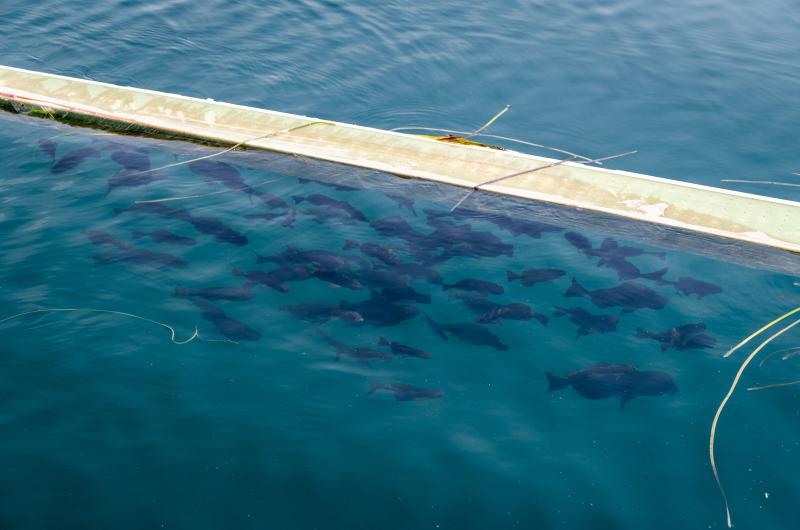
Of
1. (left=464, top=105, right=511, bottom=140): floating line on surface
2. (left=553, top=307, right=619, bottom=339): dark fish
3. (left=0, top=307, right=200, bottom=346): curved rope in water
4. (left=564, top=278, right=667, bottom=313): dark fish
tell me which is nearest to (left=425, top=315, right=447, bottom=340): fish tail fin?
(left=553, top=307, right=619, bottom=339): dark fish

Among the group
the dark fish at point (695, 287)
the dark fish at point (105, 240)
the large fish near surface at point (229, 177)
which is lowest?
the dark fish at point (105, 240)

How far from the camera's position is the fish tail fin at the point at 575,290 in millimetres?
6262

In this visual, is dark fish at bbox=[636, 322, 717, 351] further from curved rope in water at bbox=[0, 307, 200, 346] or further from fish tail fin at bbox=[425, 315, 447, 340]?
curved rope in water at bbox=[0, 307, 200, 346]

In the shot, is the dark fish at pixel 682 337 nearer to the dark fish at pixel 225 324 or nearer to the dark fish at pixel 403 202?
the dark fish at pixel 403 202

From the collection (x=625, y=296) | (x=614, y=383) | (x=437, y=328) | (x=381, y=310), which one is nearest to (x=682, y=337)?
(x=625, y=296)

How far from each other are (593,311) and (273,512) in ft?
9.61

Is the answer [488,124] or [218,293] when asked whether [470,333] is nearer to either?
[218,293]

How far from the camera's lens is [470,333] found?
5809 mm

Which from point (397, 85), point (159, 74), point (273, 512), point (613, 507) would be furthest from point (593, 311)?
point (159, 74)

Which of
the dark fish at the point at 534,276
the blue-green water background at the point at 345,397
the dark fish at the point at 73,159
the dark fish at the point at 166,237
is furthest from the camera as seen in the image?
the dark fish at the point at 73,159

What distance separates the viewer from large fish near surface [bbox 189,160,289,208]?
721cm

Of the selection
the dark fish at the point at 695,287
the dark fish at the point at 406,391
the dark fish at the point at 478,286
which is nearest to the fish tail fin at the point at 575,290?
the dark fish at the point at 478,286

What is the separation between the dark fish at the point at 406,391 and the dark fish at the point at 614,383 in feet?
2.66

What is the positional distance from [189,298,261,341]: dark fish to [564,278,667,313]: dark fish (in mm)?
2488
